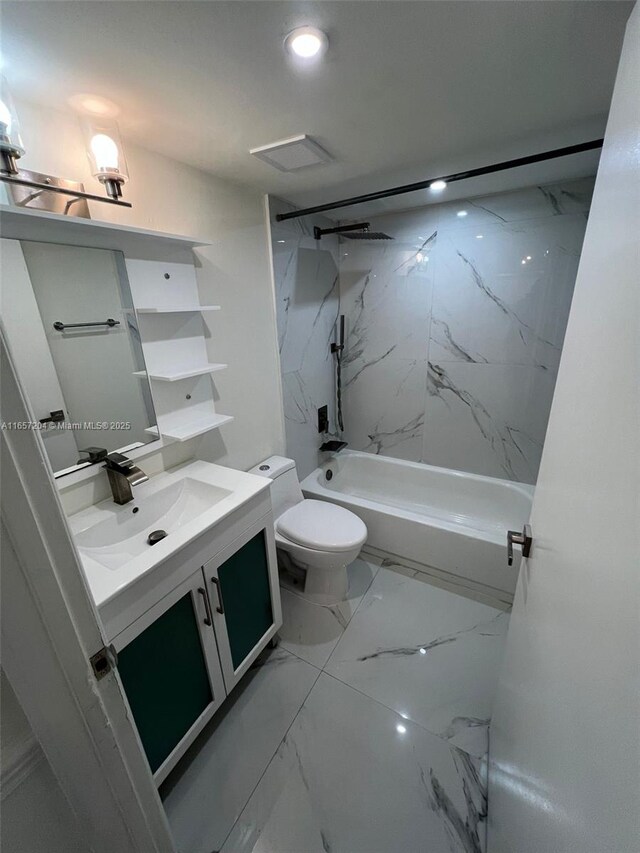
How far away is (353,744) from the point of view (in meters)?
1.30

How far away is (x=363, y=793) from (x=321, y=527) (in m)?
0.99

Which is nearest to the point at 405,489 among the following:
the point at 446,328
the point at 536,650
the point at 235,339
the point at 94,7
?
the point at 446,328

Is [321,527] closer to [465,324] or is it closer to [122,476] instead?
[122,476]

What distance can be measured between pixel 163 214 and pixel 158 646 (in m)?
1.58

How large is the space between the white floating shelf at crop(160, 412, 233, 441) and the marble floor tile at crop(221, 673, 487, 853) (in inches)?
50.4

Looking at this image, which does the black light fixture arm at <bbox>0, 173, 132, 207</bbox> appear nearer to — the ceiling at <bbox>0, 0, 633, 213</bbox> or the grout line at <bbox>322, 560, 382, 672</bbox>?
the ceiling at <bbox>0, 0, 633, 213</bbox>

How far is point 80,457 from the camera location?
1200mm

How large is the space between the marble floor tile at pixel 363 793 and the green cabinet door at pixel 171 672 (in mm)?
355

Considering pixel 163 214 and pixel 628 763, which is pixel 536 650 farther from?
pixel 163 214

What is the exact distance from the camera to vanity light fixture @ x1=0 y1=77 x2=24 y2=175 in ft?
2.70

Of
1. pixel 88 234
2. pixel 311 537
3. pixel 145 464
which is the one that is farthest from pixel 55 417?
pixel 311 537

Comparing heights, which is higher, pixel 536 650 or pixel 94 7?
pixel 94 7

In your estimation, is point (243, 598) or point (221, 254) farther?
point (221, 254)

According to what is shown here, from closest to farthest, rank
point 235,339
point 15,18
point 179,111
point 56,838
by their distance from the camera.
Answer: point 56,838
point 15,18
point 179,111
point 235,339
